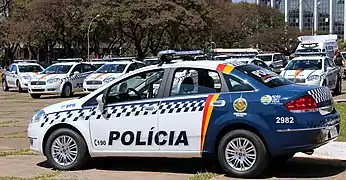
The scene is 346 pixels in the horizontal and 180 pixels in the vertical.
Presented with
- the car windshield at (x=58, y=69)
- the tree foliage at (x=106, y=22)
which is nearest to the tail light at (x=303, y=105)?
the car windshield at (x=58, y=69)

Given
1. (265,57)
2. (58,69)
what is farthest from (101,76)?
(265,57)

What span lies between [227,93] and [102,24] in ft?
170

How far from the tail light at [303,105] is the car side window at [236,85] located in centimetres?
59

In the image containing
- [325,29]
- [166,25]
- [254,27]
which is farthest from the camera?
[325,29]

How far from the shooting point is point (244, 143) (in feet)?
27.1

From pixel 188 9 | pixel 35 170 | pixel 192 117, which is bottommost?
pixel 35 170

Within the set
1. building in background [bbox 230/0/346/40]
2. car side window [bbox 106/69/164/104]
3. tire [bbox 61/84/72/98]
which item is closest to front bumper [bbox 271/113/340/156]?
car side window [bbox 106/69/164/104]

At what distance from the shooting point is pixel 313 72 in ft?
74.4

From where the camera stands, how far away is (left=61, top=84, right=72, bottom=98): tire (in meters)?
27.2

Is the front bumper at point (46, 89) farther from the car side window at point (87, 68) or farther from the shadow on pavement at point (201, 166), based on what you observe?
the shadow on pavement at point (201, 166)

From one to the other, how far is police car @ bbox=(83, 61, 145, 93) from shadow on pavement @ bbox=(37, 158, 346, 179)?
15854 mm

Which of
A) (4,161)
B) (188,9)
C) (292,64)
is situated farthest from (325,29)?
(4,161)

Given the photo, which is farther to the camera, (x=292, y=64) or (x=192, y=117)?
(x=292, y=64)

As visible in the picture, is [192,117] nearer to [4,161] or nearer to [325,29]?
[4,161]
